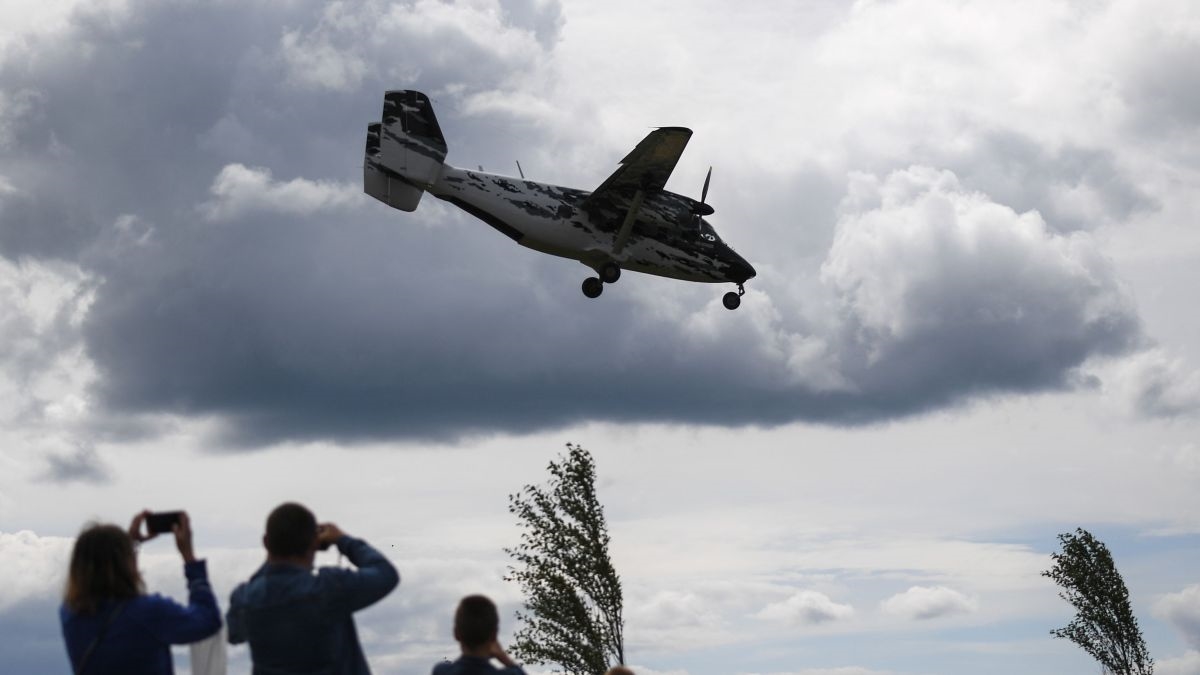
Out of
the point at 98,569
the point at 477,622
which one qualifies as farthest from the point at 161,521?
the point at 477,622

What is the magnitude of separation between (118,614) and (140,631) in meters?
0.14

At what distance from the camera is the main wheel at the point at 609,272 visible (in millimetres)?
40969

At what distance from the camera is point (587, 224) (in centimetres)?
4072

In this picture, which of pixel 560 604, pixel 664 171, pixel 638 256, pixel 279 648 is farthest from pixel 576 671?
pixel 279 648

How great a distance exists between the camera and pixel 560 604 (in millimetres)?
44281

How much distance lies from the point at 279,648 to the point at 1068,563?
189 feet

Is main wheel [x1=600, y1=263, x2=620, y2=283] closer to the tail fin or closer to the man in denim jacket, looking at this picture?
the tail fin

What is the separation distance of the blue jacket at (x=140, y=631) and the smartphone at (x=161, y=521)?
14.8 inches

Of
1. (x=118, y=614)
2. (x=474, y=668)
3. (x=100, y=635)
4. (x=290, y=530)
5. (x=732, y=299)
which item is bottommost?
(x=474, y=668)

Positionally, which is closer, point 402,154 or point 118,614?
point 118,614

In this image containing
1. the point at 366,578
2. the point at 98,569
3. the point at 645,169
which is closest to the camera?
the point at 98,569

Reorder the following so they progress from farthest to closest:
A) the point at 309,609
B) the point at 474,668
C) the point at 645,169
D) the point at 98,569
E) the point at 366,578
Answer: the point at 645,169 < the point at 474,668 < the point at 309,609 < the point at 366,578 < the point at 98,569

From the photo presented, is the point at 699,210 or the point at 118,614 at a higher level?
the point at 699,210

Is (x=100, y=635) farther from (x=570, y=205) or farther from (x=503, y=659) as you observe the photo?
(x=570, y=205)
